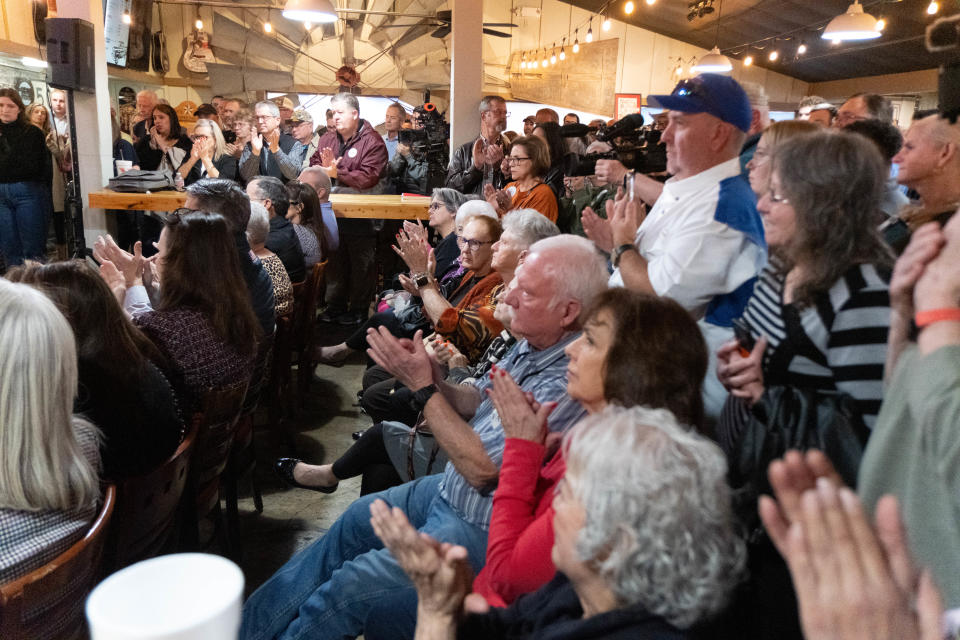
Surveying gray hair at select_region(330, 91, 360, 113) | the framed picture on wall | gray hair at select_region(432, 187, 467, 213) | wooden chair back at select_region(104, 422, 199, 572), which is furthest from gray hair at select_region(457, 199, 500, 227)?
the framed picture on wall

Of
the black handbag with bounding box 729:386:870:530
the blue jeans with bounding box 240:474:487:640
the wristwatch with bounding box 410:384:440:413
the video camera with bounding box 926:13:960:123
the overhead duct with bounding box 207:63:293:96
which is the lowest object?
the blue jeans with bounding box 240:474:487:640

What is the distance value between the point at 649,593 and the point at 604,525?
99 mm

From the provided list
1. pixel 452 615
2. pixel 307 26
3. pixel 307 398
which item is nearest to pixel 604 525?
pixel 452 615

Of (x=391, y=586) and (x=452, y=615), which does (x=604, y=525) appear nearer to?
(x=452, y=615)

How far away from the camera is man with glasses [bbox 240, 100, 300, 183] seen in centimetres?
538

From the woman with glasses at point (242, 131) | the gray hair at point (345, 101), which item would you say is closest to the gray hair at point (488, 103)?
the gray hair at point (345, 101)

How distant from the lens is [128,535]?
160 centimetres

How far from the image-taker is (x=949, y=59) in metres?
1.31

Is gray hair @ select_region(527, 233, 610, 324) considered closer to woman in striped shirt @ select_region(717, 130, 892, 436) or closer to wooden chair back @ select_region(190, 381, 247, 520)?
woman in striped shirt @ select_region(717, 130, 892, 436)

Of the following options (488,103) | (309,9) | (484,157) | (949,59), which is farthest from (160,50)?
(949,59)

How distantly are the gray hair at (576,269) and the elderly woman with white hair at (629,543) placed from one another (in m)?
0.85

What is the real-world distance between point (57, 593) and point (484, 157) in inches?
160

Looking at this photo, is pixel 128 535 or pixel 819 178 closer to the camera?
pixel 819 178

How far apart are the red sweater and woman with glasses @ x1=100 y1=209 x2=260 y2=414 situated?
3.89 feet
